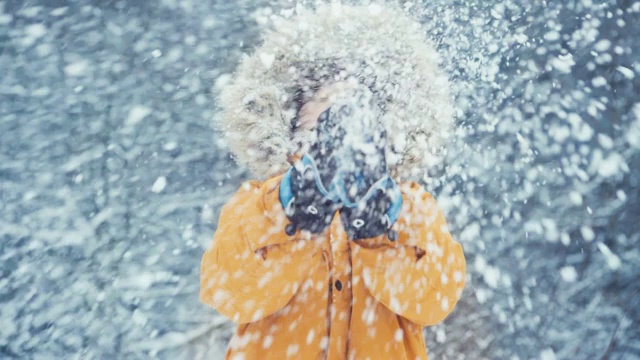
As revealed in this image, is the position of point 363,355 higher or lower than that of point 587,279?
higher

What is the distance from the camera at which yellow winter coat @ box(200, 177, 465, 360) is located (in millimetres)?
970

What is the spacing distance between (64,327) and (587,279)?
4.37 feet

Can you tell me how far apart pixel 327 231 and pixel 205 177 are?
563 mm

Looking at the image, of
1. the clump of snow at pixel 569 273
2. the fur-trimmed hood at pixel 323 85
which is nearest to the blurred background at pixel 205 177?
the clump of snow at pixel 569 273

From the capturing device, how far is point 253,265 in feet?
3.17

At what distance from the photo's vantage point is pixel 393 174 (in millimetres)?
1071

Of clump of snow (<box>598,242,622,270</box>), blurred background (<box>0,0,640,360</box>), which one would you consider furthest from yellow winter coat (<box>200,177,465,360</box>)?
clump of snow (<box>598,242,622,270</box>)

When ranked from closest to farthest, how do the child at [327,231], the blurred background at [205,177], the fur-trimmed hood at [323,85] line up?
the child at [327,231] < the fur-trimmed hood at [323,85] < the blurred background at [205,177]

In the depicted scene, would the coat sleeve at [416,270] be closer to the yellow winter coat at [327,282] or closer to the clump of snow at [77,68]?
the yellow winter coat at [327,282]

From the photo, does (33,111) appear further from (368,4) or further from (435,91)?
(435,91)

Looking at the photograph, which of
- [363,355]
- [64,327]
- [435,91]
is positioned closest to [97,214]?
[64,327]

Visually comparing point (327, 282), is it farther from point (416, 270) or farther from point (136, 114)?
point (136, 114)

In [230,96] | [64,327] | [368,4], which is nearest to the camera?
[230,96]

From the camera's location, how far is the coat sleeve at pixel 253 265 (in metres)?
0.96
